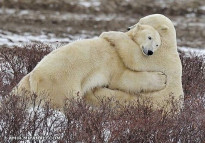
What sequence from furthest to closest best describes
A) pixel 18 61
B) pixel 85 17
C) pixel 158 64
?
pixel 85 17, pixel 18 61, pixel 158 64

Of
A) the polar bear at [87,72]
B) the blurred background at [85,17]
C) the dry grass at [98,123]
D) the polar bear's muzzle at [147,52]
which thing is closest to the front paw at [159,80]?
the polar bear at [87,72]

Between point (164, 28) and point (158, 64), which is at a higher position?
point (164, 28)

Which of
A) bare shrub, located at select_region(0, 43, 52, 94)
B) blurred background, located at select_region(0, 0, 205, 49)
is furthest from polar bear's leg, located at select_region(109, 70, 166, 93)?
blurred background, located at select_region(0, 0, 205, 49)

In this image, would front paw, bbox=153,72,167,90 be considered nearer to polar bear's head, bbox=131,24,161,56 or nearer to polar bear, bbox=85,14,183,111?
polar bear, bbox=85,14,183,111

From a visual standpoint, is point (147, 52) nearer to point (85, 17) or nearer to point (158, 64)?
point (158, 64)

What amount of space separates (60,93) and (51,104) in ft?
0.54

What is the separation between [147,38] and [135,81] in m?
0.50

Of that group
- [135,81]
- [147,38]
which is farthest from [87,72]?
[147,38]

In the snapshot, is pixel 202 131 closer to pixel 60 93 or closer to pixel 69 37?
pixel 60 93

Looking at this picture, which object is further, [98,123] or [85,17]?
[85,17]

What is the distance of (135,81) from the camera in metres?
6.20

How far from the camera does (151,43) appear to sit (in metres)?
6.23

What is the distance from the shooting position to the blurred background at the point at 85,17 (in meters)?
15.5

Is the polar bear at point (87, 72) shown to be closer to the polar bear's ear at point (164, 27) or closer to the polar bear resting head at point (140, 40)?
the polar bear resting head at point (140, 40)
